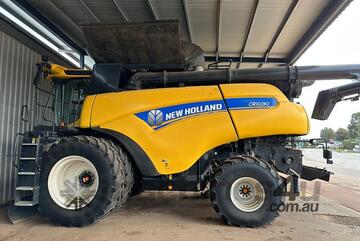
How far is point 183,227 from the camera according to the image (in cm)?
641

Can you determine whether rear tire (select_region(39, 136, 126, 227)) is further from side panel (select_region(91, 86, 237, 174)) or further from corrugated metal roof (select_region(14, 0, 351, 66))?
corrugated metal roof (select_region(14, 0, 351, 66))

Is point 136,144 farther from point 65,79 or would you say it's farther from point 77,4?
point 77,4

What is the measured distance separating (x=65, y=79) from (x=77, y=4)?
5.99 feet

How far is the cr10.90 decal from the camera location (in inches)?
270

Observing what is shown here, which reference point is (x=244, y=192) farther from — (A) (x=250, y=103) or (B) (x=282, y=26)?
(B) (x=282, y=26)

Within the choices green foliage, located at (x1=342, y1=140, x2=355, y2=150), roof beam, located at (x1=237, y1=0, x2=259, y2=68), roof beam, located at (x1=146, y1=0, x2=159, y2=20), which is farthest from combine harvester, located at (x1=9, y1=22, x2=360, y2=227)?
green foliage, located at (x1=342, y1=140, x2=355, y2=150)

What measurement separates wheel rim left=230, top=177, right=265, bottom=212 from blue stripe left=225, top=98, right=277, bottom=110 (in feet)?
4.41

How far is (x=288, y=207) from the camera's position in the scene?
8.42 metres

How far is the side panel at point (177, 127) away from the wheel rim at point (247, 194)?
0.85 metres

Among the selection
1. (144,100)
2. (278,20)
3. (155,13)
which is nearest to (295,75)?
(278,20)

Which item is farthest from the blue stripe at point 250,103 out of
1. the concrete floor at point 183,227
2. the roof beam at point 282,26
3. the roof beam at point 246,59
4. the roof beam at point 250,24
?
the roof beam at point 246,59

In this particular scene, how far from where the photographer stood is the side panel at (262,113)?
682cm

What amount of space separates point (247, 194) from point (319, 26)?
4.76m

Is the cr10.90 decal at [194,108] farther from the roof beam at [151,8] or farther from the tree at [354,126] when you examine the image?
the tree at [354,126]
